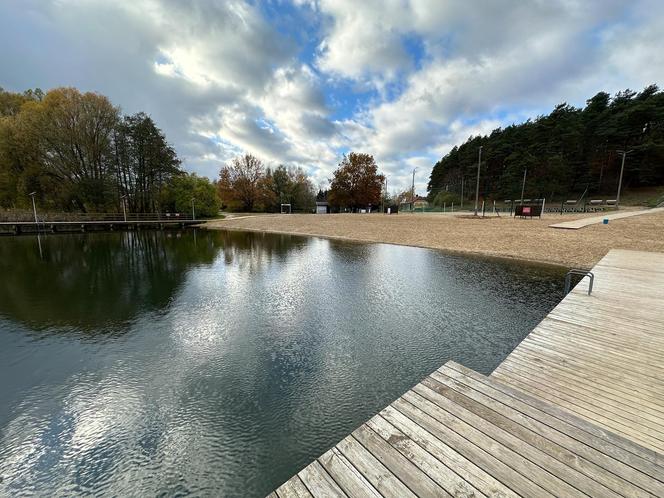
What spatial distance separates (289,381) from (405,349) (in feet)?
7.36

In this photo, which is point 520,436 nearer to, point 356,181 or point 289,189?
point 356,181

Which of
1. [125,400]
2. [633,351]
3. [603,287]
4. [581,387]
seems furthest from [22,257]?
[603,287]

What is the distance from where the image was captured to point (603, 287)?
669 cm

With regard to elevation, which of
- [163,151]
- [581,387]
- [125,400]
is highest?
[163,151]

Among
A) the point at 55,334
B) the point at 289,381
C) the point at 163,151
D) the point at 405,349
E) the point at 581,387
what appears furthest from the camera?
the point at 163,151

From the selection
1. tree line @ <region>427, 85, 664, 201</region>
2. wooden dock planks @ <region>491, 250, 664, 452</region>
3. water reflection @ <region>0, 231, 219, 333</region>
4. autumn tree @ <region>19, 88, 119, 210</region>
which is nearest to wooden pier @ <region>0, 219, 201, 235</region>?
autumn tree @ <region>19, 88, 119, 210</region>

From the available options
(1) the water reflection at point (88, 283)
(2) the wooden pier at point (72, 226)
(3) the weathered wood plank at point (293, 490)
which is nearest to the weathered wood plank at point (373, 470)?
(3) the weathered wood plank at point (293, 490)

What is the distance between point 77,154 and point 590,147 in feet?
219

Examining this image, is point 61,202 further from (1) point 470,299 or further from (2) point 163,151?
(1) point 470,299

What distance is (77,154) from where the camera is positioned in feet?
101

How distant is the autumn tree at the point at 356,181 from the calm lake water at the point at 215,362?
3988cm

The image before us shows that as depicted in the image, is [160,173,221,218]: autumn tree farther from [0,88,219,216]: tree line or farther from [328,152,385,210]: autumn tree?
[328,152,385,210]: autumn tree

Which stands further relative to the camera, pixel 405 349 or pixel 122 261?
pixel 122 261

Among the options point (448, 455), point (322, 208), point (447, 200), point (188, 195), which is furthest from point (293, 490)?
point (447, 200)
